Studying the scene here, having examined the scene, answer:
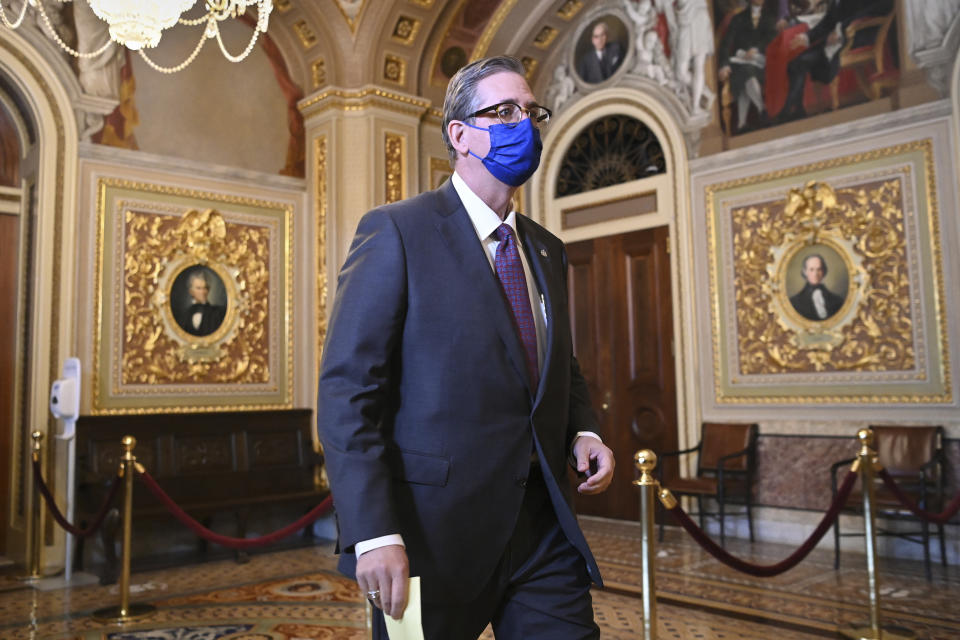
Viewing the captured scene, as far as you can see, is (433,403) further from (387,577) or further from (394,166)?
(394,166)

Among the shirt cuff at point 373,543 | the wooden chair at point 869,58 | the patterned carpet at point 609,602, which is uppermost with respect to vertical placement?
the wooden chair at point 869,58

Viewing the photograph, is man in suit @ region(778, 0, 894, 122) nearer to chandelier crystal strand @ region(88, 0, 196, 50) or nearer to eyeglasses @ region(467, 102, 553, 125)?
chandelier crystal strand @ region(88, 0, 196, 50)

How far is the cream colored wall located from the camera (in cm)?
770

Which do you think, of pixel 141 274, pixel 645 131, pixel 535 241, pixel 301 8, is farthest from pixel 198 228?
pixel 535 241

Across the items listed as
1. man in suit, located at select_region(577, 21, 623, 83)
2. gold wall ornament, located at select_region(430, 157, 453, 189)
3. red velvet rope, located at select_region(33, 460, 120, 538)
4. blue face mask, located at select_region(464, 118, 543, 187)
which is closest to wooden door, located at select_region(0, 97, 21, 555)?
red velvet rope, located at select_region(33, 460, 120, 538)

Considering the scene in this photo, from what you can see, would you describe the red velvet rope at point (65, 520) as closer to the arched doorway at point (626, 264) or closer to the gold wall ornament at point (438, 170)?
the gold wall ornament at point (438, 170)

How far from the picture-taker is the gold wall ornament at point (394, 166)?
850 centimetres

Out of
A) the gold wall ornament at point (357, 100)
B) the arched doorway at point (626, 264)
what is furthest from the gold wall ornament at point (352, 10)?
the arched doorway at point (626, 264)

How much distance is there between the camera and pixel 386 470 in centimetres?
171

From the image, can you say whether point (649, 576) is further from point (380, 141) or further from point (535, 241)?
point (380, 141)

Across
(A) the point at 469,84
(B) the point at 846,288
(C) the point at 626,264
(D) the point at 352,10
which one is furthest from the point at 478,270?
(D) the point at 352,10

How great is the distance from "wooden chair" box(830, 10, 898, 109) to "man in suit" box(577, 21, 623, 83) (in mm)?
2366

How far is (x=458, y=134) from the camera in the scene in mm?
2035

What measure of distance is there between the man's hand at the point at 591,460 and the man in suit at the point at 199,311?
6408mm
